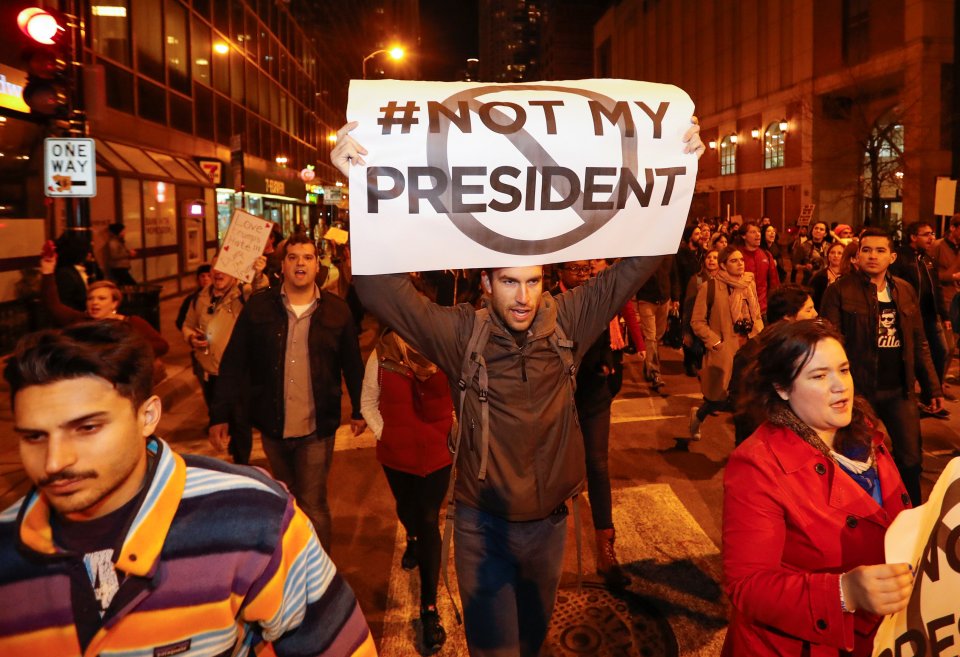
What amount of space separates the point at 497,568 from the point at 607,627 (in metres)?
1.46

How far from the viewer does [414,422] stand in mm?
4191

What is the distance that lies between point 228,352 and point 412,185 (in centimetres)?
230

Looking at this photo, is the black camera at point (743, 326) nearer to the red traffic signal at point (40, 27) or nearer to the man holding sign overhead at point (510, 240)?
the man holding sign overhead at point (510, 240)

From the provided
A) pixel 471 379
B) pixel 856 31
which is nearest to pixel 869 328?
pixel 471 379

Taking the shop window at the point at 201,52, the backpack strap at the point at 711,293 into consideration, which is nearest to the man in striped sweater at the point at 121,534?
the backpack strap at the point at 711,293

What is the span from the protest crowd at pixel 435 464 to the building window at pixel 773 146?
4165cm

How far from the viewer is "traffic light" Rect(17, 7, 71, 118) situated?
26.0 ft

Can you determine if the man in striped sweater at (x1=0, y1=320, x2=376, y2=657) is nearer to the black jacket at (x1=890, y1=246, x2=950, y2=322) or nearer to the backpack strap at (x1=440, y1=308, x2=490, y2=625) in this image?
the backpack strap at (x1=440, y1=308, x2=490, y2=625)

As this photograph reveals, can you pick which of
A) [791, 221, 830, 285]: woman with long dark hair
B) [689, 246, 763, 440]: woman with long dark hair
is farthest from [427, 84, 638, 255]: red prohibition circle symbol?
[791, 221, 830, 285]: woman with long dark hair

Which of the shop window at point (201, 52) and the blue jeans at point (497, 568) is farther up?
the shop window at point (201, 52)

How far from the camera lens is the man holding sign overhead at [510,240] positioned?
2.78 metres

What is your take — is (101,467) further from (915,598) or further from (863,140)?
Answer: (863,140)

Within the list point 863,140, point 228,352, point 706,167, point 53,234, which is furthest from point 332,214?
point 228,352

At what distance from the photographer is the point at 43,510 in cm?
168
